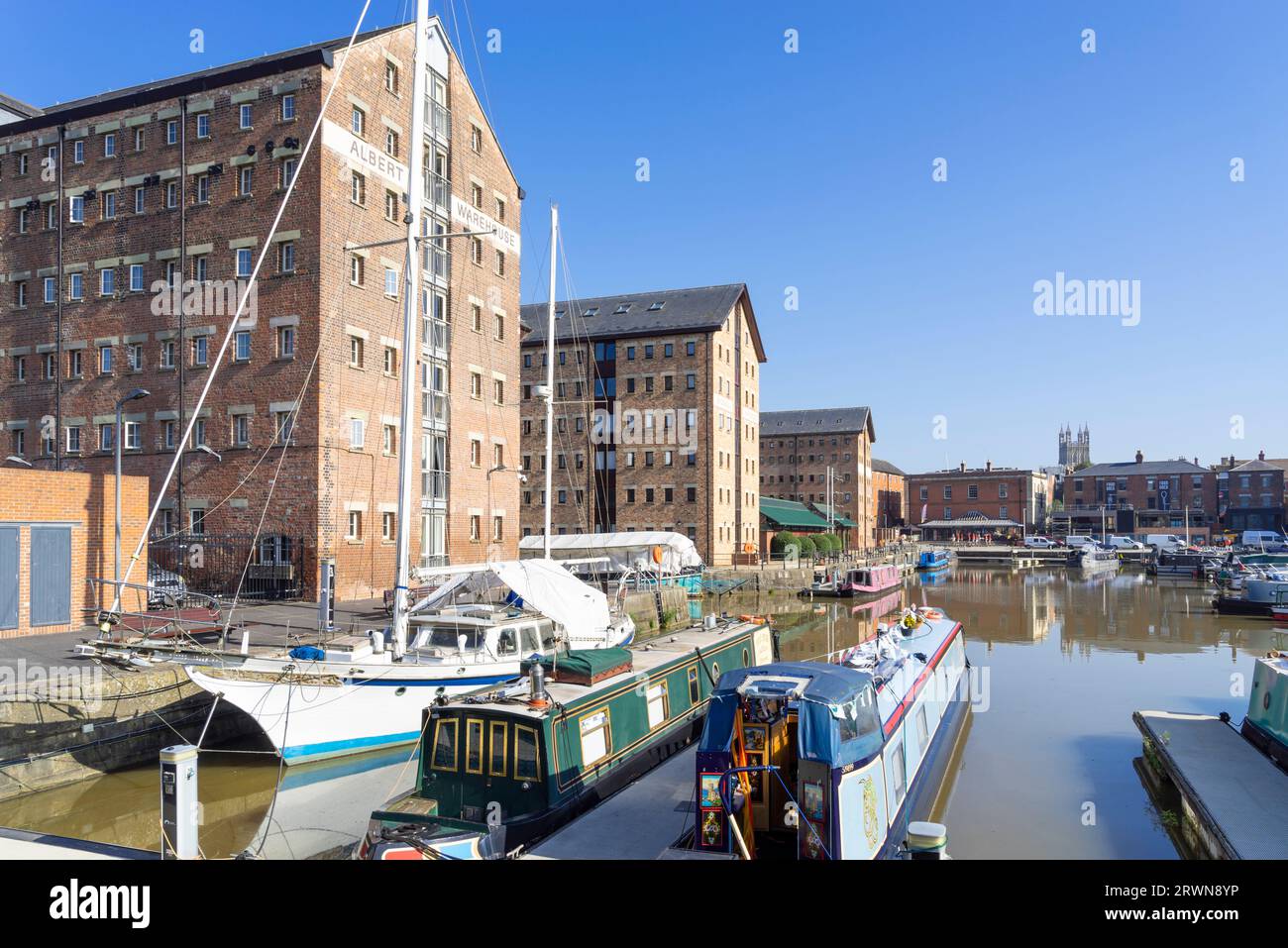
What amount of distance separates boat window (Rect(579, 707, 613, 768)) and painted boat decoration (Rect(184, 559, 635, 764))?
3.60 meters

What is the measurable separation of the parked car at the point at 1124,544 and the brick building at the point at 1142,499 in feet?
28.9

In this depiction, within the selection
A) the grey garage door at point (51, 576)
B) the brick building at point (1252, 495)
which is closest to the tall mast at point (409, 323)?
the grey garage door at point (51, 576)

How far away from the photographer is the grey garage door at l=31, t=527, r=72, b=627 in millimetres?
23219

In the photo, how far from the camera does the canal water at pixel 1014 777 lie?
14258 mm

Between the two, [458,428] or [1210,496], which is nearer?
[458,428]

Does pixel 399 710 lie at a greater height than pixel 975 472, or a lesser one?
lesser

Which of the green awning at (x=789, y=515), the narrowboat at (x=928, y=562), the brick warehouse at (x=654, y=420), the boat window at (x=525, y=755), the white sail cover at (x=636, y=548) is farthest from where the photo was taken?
the narrowboat at (x=928, y=562)

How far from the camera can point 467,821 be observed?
11367mm

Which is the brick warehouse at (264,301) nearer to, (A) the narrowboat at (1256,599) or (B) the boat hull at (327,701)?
(B) the boat hull at (327,701)

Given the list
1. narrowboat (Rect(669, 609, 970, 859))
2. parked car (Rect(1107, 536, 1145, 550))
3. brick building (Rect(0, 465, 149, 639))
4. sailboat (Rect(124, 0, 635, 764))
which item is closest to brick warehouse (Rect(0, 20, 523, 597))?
brick building (Rect(0, 465, 149, 639))

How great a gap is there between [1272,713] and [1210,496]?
118429mm

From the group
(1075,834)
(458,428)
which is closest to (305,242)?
(458,428)

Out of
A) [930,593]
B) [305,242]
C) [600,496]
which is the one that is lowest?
[930,593]

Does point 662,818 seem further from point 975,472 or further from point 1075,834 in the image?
point 975,472
